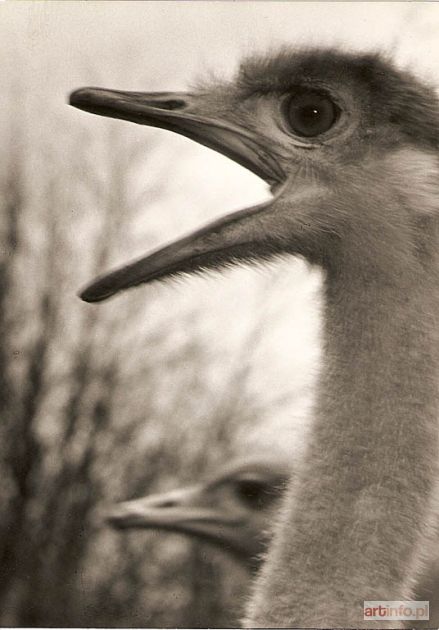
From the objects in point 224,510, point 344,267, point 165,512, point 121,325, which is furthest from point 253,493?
point 344,267

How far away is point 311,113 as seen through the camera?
1289 millimetres

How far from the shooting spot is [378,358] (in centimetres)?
125

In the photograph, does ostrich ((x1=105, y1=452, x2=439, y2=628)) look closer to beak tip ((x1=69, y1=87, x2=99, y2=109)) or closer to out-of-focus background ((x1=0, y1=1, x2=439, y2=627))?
out-of-focus background ((x1=0, y1=1, x2=439, y2=627))

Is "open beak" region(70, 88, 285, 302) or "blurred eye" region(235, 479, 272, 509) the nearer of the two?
"open beak" region(70, 88, 285, 302)

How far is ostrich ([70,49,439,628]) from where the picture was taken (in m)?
1.20

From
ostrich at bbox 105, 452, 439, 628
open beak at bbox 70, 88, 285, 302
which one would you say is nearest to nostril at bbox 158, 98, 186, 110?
open beak at bbox 70, 88, 285, 302

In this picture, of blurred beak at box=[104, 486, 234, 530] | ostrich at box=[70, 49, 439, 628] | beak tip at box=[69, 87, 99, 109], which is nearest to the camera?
ostrich at box=[70, 49, 439, 628]

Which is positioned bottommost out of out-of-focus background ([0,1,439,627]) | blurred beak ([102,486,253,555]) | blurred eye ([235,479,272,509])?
blurred beak ([102,486,253,555])

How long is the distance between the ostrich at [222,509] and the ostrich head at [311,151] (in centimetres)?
56

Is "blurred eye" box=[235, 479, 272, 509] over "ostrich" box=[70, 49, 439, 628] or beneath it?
beneath

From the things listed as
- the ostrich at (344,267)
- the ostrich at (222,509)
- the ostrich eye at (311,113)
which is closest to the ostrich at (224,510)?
the ostrich at (222,509)

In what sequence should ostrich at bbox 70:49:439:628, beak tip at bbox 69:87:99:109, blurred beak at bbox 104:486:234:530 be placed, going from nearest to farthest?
ostrich at bbox 70:49:439:628, beak tip at bbox 69:87:99:109, blurred beak at bbox 104:486:234:530

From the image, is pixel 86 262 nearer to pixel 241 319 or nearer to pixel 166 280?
pixel 241 319

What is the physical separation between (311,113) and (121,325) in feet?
2.12
